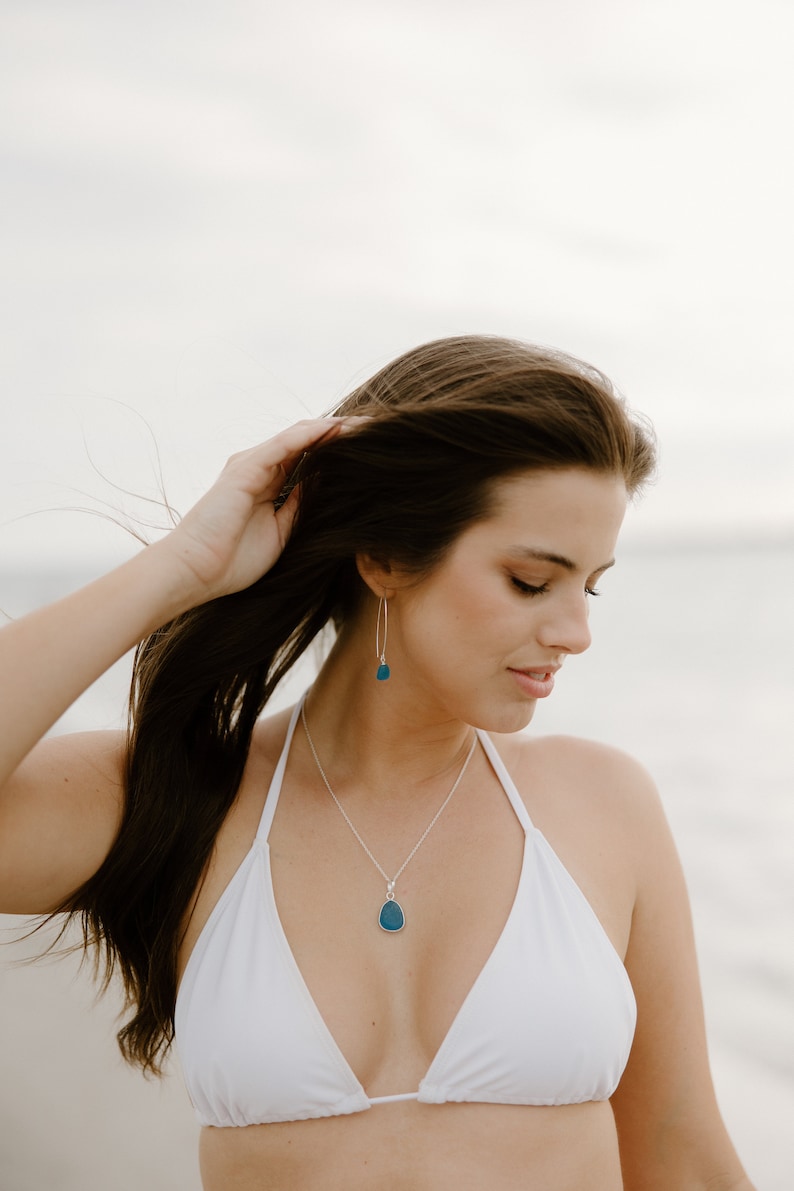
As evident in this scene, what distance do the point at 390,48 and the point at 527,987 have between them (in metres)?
8.13

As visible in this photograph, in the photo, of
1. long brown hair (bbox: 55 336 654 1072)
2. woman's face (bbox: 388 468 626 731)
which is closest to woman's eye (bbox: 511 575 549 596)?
woman's face (bbox: 388 468 626 731)

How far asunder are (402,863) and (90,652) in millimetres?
718

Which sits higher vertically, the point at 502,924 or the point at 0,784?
the point at 0,784

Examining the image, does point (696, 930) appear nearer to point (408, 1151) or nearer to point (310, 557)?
point (408, 1151)

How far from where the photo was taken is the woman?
181 centimetres

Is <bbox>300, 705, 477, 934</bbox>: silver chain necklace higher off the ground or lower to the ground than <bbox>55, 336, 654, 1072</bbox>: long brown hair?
lower

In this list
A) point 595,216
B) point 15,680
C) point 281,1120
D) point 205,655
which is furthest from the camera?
point 595,216

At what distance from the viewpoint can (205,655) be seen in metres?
2.09

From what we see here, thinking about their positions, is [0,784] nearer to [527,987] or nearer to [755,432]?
[527,987]

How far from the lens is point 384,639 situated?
213 centimetres

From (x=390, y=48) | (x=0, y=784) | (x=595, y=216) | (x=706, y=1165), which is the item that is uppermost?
(x=390, y=48)

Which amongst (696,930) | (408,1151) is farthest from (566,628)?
(696,930)

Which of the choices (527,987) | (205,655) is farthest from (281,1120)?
(205,655)

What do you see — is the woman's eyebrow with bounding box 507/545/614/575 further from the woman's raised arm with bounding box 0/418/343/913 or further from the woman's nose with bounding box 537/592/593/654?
the woman's raised arm with bounding box 0/418/343/913
